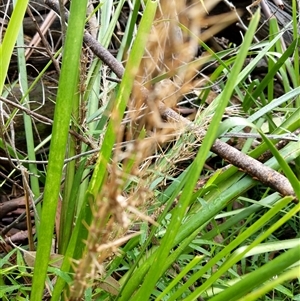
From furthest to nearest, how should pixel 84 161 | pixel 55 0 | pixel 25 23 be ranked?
pixel 25 23
pixel 55 0
pixel 84 161

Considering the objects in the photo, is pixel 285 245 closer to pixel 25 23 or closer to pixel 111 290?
pixel 111 290

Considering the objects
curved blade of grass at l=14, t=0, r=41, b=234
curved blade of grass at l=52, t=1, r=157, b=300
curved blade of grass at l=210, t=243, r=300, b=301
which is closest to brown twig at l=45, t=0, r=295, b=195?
curved blade of grass at l=52, t=1, r=157, b=300

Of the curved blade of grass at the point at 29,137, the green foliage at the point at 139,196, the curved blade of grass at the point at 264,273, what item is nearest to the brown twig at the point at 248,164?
the green foliage at the point at 139,196

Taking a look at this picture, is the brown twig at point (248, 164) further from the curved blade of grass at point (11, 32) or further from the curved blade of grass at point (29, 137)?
the curved blade of grass at point (29, 137)

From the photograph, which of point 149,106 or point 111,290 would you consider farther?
point 111,290

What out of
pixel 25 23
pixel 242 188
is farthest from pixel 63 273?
pixel 25 23

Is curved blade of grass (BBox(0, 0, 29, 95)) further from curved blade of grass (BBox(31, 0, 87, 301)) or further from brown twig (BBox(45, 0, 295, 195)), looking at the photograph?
brown twig (BBox(45, 0, 295, 195))
